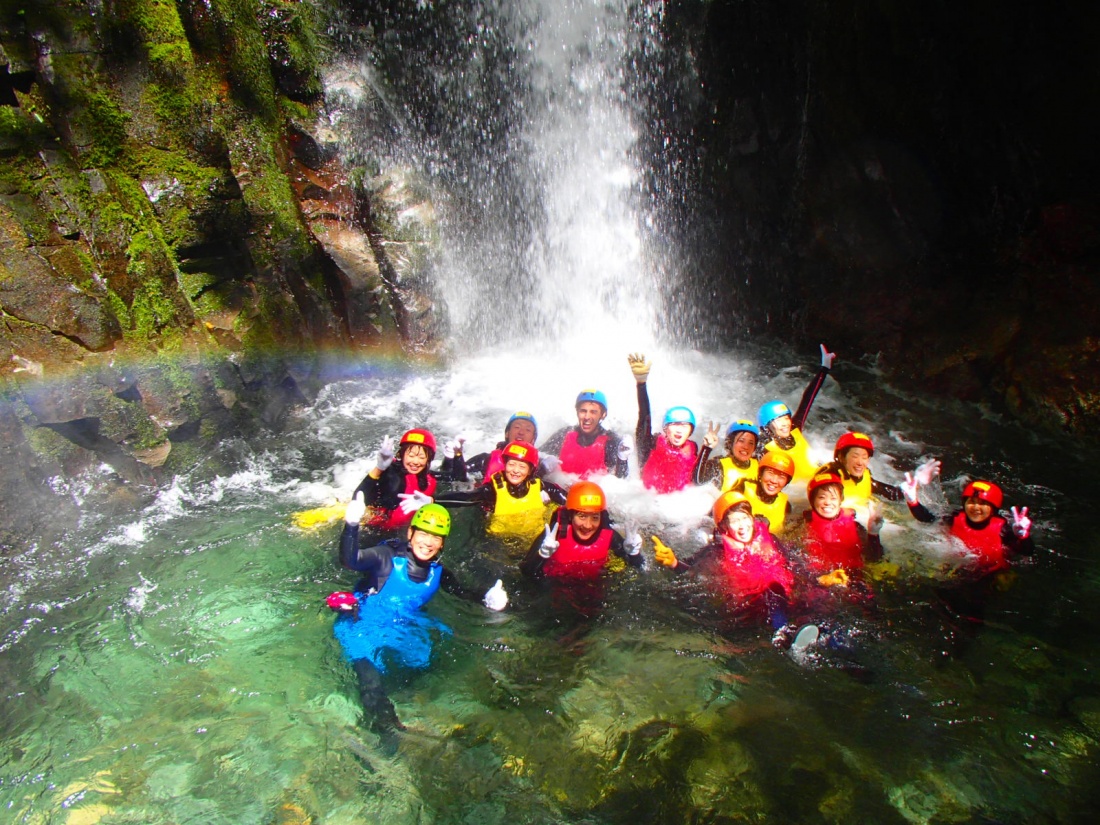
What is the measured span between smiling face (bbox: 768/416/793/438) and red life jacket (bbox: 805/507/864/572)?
1.37 m

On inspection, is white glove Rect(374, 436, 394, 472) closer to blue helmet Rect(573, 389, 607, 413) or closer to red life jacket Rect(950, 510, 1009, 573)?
blue helmet Rect(573, 389, 607, 413)

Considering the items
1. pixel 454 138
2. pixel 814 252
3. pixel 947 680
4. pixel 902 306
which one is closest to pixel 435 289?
pixel 454 138

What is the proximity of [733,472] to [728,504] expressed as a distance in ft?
3.66

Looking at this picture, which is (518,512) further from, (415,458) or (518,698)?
(518,698)

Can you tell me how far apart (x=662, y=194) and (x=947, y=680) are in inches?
363

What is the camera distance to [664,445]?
6430 mm

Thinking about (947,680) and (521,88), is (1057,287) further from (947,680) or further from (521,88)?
(521,88)

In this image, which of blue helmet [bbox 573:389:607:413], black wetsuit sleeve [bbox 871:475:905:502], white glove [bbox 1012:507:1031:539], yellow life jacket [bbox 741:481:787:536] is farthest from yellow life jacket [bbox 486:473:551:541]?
white glove [bbox 1012:507:1031:539]

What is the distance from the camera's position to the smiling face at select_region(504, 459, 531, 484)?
567 centimetres

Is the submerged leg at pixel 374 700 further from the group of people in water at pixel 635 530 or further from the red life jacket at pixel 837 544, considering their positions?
the red life jacket at pixel 837 544

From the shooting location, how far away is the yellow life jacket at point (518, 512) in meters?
5.79

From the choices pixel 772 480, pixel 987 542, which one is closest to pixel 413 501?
pixel 772 480

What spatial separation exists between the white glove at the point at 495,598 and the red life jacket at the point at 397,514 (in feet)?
4.59

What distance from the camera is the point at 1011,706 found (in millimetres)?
3895
